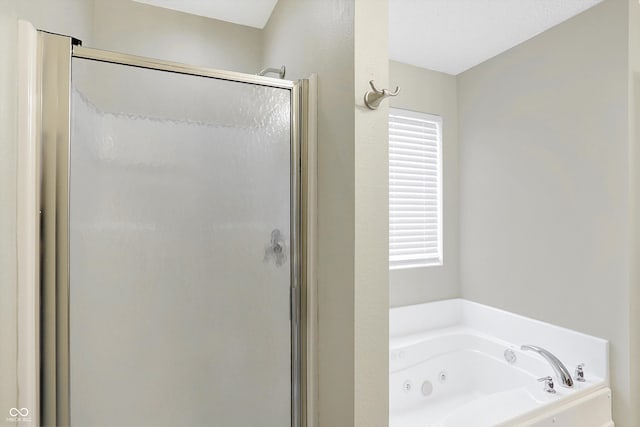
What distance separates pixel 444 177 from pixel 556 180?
76 cm

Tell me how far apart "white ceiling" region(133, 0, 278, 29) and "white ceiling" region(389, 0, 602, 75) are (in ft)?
2.38

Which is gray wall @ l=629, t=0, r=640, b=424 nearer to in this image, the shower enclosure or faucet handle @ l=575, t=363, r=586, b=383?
faucet handle @ l=575, t=363, r=586, b=383

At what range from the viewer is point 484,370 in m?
2.30

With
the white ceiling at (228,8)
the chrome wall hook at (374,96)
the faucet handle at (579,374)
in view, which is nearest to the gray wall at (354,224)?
the chrome wall hook at (374,96)

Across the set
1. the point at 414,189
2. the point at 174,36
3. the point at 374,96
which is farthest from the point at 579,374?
the point at 174,36

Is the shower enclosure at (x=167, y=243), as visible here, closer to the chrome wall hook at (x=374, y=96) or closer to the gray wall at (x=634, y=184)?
the chrome wall hook at (x=374, y=96)

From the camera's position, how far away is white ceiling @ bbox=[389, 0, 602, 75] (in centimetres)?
182

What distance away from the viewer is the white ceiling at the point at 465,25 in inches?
71.6

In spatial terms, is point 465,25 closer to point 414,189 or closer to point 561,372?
point 414,189

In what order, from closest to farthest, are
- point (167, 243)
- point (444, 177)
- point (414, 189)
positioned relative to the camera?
1. point (167, 243)
2. point (414, 189)
3. point (444, 177)

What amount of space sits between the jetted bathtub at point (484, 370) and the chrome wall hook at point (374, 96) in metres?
1.31

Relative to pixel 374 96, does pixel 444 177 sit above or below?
below

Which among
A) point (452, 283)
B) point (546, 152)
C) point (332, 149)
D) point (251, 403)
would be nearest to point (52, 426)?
point (251, 403)

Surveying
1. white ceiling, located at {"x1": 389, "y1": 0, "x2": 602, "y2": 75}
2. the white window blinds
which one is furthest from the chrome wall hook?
the white window blinds
